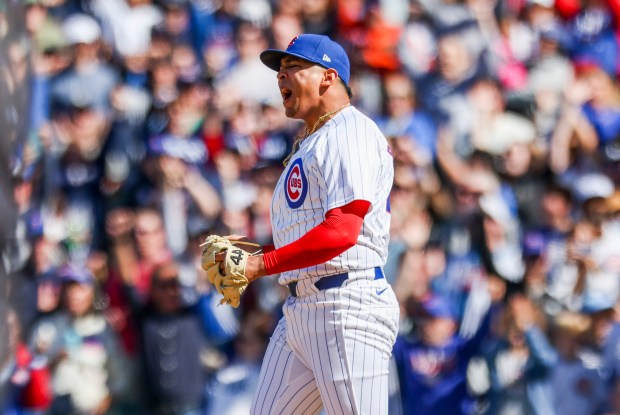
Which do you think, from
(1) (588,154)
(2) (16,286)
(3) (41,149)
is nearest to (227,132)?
(3) (41,149)

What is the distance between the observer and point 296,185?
10.6 ft

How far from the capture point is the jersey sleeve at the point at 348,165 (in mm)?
3074

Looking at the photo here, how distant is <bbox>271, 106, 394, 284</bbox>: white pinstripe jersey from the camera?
3094mm

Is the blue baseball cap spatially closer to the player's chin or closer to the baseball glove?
the player's chin

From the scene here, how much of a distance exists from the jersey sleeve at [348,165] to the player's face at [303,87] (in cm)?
21

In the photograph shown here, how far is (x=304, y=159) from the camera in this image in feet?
10.6

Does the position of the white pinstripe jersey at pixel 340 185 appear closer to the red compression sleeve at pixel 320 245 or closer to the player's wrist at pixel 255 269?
the red compression sleeve at pixel 320 245

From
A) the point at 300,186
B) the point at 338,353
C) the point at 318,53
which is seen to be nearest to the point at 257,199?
the point at 318,53

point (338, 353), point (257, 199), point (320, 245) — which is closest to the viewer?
point (320, 245)

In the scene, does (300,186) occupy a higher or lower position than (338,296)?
higher

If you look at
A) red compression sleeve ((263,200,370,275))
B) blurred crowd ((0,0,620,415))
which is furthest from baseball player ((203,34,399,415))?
blurred crowd ((0,0,620,415))

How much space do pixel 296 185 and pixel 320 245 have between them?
307 millimetres

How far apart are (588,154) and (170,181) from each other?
2.70 meters

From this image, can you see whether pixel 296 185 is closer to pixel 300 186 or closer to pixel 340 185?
pixel 300 186
